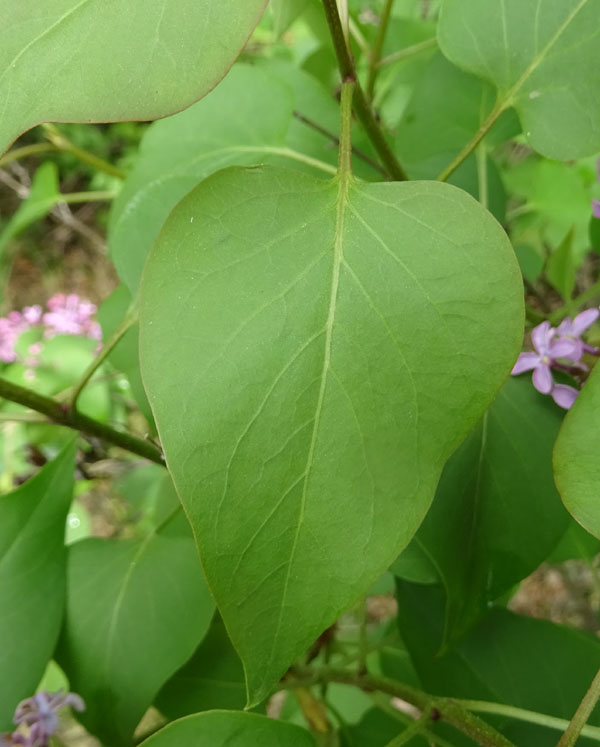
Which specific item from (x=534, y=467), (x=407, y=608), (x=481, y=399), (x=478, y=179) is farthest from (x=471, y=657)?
(x=478, y=179)

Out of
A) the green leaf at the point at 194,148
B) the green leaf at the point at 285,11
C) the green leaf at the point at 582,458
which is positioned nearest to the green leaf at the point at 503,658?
the green leaf at the point at 582,458

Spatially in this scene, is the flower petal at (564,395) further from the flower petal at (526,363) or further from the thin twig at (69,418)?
the thin twig at (69,418)

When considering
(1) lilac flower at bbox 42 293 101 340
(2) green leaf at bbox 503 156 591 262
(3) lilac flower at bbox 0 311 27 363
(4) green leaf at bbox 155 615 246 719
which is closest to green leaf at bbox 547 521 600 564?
(4) green leaf at bbox 155 615 246 719

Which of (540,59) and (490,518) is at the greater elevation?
(540,59)

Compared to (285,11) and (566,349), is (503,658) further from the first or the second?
(285,11)

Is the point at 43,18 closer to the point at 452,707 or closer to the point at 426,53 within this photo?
the point at 452,707

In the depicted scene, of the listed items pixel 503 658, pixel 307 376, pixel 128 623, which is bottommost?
pixel 503 658

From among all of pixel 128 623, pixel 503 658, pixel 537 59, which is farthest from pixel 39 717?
pixel 537 59
